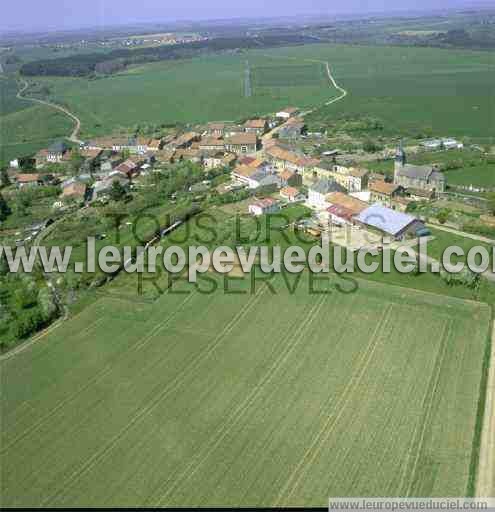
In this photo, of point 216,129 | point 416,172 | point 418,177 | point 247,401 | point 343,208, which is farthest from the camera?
point 216,129

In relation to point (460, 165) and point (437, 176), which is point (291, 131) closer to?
point (460, 165)

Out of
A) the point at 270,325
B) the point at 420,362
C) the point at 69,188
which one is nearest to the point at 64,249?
the point at 69,188

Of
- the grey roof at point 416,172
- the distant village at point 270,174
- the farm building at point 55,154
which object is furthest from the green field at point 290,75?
the grey roof at point 416,172

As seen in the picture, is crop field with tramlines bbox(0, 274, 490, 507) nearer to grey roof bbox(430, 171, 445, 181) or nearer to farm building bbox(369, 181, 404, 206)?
farm building bbox(369, 181, 404, 206)

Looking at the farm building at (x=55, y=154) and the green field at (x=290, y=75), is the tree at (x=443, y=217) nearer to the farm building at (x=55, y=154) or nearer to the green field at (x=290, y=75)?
the farm building at (x=55, y=154)

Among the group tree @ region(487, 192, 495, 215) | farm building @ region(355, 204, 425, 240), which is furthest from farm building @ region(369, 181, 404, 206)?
tree @ region(487, 192, 495, 215)

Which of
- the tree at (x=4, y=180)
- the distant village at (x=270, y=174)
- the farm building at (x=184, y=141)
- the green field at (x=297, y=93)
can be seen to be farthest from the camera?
the green field at (x=297, y=93)

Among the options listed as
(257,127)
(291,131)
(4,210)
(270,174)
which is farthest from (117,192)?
(257,127)
